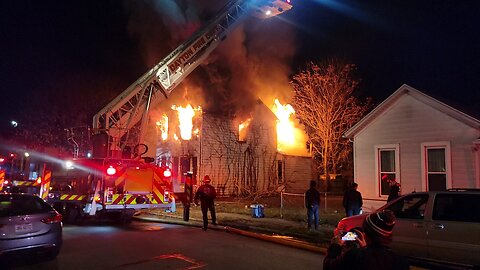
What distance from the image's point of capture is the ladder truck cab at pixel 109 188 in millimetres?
11703

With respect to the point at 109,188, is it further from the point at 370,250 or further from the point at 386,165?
the point at 370,250

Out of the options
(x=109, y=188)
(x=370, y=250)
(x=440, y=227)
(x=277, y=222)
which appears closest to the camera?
(x=370, y=250)

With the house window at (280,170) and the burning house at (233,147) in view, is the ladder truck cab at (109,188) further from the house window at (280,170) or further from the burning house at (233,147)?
the house window at (280,170)

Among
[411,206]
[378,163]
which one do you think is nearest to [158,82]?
[378,163]

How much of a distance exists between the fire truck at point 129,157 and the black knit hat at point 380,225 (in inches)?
399

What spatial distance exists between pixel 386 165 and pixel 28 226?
1024 centimetres

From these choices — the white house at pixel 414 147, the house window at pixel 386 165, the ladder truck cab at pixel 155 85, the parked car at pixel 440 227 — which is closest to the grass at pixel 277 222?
the house window at pixel 386 165

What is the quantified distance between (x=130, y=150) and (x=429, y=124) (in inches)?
375

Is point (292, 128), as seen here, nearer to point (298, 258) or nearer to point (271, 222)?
point (271, 222)

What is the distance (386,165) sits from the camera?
13078 mm

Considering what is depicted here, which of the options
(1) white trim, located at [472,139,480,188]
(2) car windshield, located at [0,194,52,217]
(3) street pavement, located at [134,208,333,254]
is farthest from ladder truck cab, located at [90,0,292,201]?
(1) white trim, located at [472,139,480,188]

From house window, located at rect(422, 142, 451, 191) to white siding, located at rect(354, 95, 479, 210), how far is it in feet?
0.49

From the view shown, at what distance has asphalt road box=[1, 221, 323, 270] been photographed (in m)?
7.22

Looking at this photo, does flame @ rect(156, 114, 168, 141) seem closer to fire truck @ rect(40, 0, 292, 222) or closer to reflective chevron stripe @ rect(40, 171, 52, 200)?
fire truck @ rect(40, 0, 292, 222)
